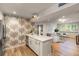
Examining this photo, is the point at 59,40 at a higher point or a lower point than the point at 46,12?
lower

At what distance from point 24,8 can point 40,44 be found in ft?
2.44

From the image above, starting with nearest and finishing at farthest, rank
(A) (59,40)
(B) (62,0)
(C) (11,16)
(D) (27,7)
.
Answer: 1. (B) (62,0)
2. (D) (27,7)
3. (C) (11,16)
4. (A) (59,40)

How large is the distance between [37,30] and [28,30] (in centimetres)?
19

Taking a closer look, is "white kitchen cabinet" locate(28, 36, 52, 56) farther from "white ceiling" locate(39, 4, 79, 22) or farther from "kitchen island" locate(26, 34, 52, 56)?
"white ceiling" locate(39, 4, 79, 22)

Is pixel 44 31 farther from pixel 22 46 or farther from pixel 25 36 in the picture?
pixel 22 46

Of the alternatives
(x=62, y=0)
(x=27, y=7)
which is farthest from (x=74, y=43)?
(x=27, y=7)

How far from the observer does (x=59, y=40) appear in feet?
5.81

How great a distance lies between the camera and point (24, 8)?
1580 millimetres

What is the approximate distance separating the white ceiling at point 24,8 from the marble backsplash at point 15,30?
137 mm

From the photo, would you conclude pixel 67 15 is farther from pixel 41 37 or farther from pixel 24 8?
pixel 24 8

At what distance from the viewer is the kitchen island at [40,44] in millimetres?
1604

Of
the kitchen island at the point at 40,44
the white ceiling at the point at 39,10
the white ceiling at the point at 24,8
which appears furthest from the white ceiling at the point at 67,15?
the kitchen island at the point at 40,44

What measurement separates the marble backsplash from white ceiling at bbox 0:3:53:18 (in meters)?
0.14

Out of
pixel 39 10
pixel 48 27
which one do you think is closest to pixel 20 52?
pixel 48 27
